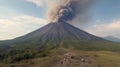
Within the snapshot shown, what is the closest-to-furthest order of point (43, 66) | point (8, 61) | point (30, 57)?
point (43, 66) → point (8, 61) → point (30, 57)

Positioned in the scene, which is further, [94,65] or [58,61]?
[58,61]

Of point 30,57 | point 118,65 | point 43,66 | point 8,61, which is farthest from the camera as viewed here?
point 30,57

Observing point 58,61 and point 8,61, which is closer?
point 58,61

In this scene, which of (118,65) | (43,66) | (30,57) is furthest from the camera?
(30,57)

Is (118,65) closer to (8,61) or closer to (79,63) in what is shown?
(79,63)

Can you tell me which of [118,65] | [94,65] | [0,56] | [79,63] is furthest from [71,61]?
[0,56]

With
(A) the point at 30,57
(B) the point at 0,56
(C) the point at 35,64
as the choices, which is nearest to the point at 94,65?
(C) the point at 35,64

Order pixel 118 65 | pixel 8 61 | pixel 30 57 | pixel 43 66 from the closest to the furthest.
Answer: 1. pixel 43 66
2. pixel 118 65
3. pixel 8 61
4. pixel 30 57

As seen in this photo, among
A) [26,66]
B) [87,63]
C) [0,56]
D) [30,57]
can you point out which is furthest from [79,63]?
[0,56]

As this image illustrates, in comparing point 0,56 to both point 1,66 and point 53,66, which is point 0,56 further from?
point 53,66
